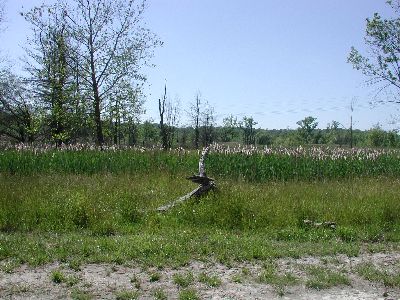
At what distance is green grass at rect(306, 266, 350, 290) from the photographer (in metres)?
5.86

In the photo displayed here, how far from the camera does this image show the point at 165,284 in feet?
19.1

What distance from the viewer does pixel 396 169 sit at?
19703mm

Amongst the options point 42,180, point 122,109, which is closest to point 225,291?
point 42,180

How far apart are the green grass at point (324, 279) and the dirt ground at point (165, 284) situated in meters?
0.07

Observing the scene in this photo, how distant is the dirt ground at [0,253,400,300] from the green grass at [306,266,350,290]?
2.8 inches

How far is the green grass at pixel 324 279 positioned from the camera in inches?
231

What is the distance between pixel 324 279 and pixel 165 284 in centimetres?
217

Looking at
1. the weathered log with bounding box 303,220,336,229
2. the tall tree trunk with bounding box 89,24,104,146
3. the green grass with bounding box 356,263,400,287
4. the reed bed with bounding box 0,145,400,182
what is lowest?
the green grass with bounding box 356,263,400,287

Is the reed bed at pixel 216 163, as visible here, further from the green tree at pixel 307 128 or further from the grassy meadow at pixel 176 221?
the green tree at pixel 307 128

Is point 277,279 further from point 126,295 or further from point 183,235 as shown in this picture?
point 183,235

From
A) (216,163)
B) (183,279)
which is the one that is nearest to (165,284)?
(183,279)

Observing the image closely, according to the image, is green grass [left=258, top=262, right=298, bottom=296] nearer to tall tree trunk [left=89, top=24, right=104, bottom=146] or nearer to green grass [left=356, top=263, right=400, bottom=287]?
green grass [left=356, top=263, right=400, bottom=287]

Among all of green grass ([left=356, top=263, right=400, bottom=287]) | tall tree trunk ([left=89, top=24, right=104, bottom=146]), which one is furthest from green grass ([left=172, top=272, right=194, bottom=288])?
tall tree trunk ([left=89, top=24, right=104, bottom=146])

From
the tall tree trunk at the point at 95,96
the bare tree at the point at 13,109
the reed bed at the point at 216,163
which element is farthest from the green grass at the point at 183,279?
the bare tree at the point at 13,109
